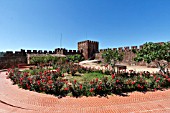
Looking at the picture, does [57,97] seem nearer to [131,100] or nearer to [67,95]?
[67,95]

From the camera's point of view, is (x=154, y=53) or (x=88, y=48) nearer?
(x=154, y=53)

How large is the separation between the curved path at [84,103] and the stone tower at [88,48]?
2148cm

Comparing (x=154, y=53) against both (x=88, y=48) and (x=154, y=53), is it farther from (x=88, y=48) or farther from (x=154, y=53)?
(x=88, y=48)

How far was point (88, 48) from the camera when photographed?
27219 mm

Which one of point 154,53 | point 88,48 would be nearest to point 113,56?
point 154,53

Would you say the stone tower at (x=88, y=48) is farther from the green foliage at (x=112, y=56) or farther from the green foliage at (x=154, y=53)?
the green foliage at (x=154, y=53)

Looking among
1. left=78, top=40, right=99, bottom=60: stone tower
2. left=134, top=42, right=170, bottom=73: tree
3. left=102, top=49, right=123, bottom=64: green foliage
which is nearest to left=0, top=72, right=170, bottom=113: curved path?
left=134, top=42, right=170, bottom=73: tree

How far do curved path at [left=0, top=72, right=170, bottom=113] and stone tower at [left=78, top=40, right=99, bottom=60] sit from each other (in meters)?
21.5

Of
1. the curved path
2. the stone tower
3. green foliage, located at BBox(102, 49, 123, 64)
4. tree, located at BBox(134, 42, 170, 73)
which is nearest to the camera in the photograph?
the curved path

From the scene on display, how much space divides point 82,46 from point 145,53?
20221 millimetres

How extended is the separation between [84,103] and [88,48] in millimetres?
22638

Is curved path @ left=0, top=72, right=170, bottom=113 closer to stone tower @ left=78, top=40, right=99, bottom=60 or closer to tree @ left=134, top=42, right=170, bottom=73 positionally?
tree @ left=134, top=42, right=170, bottom=73

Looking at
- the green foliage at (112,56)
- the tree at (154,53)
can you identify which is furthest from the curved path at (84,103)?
the green foliage at (112,56)

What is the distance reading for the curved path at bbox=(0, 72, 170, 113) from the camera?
4.41m
